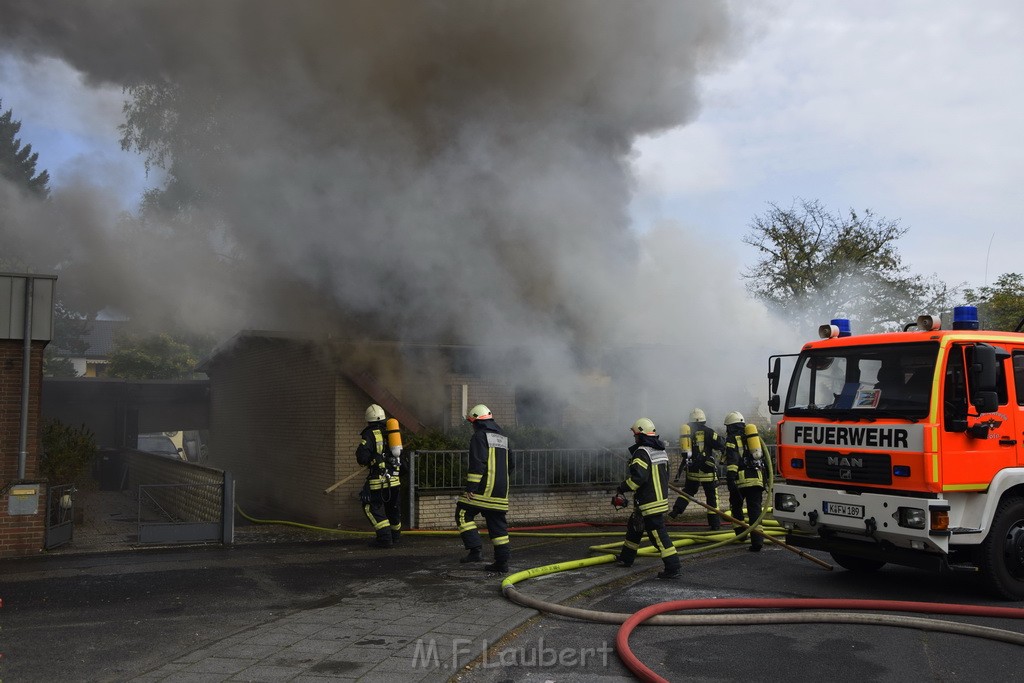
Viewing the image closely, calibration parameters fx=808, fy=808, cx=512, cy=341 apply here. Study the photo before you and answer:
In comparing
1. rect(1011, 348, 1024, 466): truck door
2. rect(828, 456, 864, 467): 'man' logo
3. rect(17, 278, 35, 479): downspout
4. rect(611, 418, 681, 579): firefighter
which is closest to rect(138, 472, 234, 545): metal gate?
rect(17, 278, 35, 479): downspout

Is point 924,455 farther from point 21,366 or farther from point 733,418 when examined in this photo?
point 21,366

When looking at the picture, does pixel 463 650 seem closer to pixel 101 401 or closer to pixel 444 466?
pixel 444 466

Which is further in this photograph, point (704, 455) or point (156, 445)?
point (156, 445)

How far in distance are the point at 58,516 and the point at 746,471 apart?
28.8ft

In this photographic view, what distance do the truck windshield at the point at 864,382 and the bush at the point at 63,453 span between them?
11616 mm

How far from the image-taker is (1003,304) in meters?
21.1

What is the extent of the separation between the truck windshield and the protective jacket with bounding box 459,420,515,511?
10.2ft

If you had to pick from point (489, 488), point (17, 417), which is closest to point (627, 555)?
point (489, 488)

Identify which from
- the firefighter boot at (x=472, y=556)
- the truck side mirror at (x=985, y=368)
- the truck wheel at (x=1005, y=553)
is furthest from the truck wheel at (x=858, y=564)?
the firefighter boot at (x=472, y=556)

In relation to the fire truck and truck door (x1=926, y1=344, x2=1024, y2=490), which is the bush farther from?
truck door (x1=926, y1=344, x2=1024, y2=490)

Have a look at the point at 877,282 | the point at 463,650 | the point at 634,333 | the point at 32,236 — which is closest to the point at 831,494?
the point at 463,650

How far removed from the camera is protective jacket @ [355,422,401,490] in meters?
10.3

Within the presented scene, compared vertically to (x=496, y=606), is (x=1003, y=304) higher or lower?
higher

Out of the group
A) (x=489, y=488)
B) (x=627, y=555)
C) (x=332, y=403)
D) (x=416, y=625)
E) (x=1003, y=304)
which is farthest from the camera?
(x=1003, y=304)
